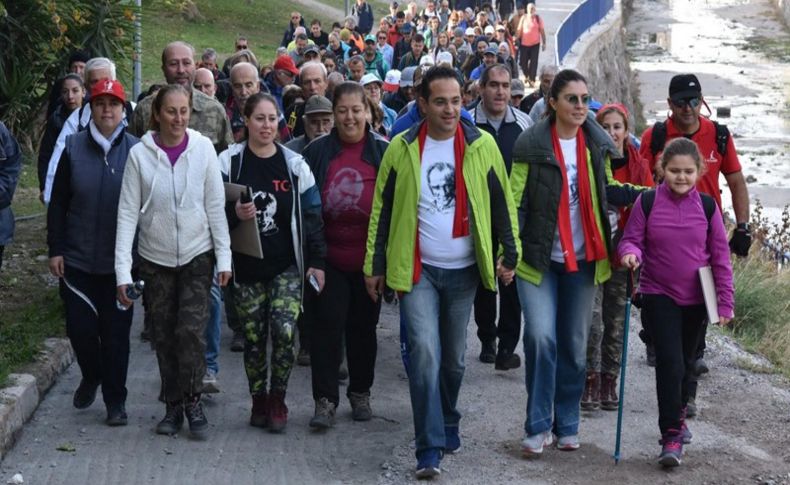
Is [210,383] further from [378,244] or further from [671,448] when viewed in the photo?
[671,448]

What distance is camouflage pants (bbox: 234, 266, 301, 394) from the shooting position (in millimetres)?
7652

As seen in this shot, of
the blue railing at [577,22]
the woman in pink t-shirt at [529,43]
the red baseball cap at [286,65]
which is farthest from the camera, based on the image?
the blue railing at [577,22]

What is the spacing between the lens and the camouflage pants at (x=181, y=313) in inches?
297

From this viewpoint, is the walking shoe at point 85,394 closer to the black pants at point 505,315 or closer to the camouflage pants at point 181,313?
the camouflage pants at point 181,313

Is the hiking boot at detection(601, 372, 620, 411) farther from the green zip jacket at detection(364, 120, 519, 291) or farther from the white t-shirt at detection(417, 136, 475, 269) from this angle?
the white t-shirt at detection(417, 136, 475, 269)

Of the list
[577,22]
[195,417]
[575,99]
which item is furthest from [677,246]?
[577,22]

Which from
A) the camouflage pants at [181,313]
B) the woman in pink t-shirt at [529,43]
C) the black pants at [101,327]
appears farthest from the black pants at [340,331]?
the woman in pink t-shirt at [529,43]

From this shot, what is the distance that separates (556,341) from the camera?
754cm

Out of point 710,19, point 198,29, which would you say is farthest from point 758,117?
point 710,19

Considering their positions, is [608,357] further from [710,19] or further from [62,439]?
[710,19]

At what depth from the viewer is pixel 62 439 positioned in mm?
7742

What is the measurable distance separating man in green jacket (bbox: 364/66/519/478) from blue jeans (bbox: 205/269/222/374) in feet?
5.15

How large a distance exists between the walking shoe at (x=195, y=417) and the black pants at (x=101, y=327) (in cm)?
43

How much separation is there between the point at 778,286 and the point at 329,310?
686 centimetres
